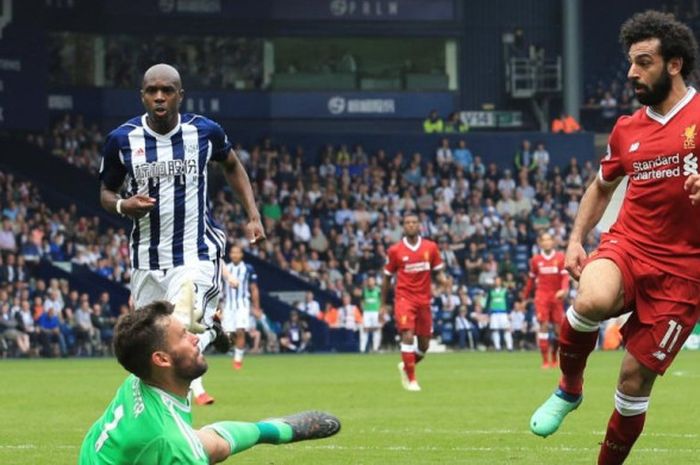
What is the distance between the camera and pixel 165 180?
11.5m

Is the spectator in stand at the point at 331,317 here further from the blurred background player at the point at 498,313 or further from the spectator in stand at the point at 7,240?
the spectator in stand at the point at 7,240

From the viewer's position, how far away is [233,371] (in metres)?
26.8

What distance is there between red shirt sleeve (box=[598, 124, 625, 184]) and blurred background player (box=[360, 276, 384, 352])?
27538 millimetres

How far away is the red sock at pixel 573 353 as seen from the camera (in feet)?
30.9

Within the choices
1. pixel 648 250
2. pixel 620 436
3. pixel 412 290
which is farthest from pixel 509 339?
pixel 648 250

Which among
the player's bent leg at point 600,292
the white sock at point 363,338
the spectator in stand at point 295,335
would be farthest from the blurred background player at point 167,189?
the white sock at point 363,338

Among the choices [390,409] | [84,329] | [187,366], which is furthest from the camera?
[84,329]

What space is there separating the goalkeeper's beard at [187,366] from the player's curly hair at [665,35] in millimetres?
3605

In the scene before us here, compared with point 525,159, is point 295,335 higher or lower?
lower

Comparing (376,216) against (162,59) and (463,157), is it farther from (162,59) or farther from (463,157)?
(162,59)

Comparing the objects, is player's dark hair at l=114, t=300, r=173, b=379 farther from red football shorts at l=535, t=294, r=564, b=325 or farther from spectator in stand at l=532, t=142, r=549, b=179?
spectator in stand at l=532, t=142, r=549, b=179

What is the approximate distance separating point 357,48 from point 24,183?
1198cm

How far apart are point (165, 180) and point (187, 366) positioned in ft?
14.7

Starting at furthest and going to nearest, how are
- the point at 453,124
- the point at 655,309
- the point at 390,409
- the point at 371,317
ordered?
the point at 453,124, the point at 371,317, the point at 390,409, the point at 655,309
